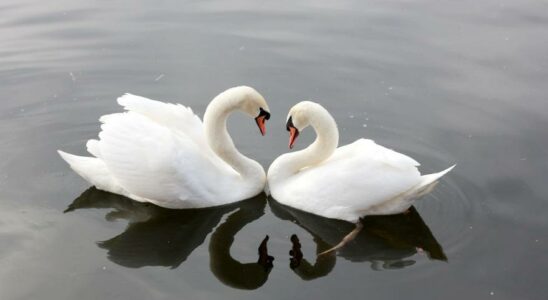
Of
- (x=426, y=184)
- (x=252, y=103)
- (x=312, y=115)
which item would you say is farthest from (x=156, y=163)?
(x=426, y=184)

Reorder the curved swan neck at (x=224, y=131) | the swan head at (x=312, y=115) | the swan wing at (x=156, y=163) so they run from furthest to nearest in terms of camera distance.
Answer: the curved swan neck at (x=224, y=131)
the swan head at (x=312, y=115)
the swan wing at (x=156, y=163)

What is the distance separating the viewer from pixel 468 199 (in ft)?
24.8

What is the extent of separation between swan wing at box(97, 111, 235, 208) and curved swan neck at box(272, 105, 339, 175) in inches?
31.2

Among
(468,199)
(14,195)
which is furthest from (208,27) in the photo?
(468,199)

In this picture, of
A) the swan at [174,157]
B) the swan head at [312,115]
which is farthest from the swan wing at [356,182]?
the swan at [174,157]

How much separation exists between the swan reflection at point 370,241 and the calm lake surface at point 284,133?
0.02 metres

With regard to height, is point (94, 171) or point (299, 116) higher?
point (299, 116)

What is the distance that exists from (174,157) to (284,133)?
6.86ft

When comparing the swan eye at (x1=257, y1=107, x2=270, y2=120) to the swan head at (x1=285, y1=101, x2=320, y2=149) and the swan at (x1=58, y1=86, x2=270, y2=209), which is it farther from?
the swan head at (x1=285, y1=101, x2=320, y2=149)

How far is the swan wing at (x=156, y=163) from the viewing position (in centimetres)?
721

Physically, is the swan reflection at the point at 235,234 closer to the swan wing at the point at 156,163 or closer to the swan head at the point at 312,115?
the swan wing at the point at 156,163

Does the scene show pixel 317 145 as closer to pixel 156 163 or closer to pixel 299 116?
pixel 299 116

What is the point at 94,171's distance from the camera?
777cm

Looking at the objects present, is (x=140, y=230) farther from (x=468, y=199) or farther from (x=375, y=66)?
(x=375, y=66)
